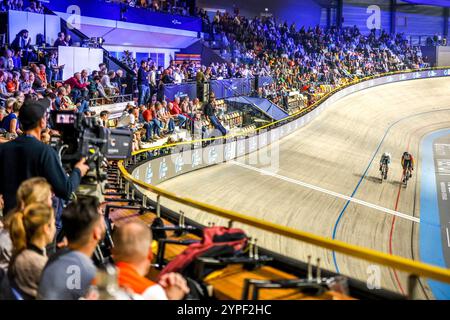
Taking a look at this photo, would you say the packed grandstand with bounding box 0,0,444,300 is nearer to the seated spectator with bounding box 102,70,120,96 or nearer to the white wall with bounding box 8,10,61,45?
the seated spectator with bounding box 102,70,120,96

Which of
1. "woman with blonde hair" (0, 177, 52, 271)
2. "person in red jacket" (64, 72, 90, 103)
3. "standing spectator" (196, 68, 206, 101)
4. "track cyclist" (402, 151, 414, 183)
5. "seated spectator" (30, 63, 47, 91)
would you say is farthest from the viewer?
"standing spectator" (196, 68, 206, 101)

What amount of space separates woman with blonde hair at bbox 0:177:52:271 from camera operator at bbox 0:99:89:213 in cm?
25

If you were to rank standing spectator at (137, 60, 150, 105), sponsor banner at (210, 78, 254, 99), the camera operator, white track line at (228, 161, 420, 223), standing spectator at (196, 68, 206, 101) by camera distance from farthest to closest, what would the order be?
sponsor banner at (210, 78, 254, 99)
standing spectator at (196, 68, 206, 101)
standing spectator at (137, 60, 150, 105)
white track line at (228, 161, 420, 223)
the camera operator

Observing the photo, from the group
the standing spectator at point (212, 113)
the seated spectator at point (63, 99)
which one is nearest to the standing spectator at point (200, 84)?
the standing spectator at point (212, 113)

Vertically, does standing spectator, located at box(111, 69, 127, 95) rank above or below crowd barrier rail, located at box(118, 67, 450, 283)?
above

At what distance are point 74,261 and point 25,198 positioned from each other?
63cm

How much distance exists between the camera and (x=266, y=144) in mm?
18484

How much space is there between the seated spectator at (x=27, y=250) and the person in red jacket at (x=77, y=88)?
914 cm

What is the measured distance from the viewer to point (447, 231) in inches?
512

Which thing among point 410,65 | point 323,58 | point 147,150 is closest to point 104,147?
point 147,150

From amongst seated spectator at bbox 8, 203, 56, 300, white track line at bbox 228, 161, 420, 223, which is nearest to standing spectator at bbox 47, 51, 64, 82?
white track line at bbox 228, 161, 420, 223

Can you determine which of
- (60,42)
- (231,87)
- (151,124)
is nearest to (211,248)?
(151,124)

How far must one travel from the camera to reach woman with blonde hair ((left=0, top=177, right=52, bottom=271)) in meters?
3.07
